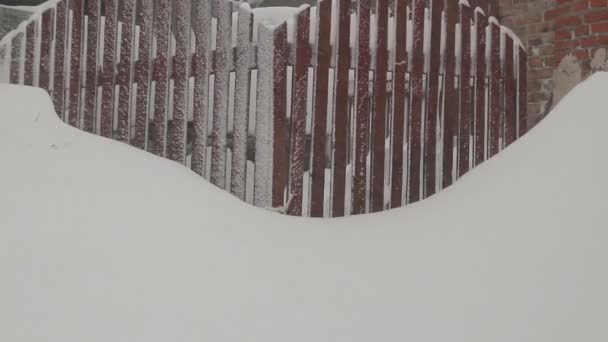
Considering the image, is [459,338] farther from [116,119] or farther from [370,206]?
[116,119]

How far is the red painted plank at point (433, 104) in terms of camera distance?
4195mm

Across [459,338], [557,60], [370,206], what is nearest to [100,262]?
[459,338]

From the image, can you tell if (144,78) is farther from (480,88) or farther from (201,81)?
(480,88)

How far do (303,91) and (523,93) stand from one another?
80.9 inches

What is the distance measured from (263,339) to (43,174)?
1534 mm

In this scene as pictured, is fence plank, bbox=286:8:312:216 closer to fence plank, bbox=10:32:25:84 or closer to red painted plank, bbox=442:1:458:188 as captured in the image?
red painted plank, bbox=442:1:458:188

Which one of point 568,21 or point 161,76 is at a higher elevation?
point 568,21

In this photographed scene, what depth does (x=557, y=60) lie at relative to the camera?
4.42 m

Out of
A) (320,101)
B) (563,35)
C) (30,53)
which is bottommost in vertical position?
(320,101)

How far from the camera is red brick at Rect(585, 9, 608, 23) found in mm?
4087

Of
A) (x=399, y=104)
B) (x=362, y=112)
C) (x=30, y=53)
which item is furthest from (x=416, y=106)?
(x=30, y=53)

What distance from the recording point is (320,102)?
3.76m

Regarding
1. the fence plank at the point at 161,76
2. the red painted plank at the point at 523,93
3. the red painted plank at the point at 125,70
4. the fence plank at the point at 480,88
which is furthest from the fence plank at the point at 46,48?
the red painted plank at the point at 523,93

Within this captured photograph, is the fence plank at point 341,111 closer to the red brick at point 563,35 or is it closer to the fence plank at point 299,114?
the fence plank at point 299,114
